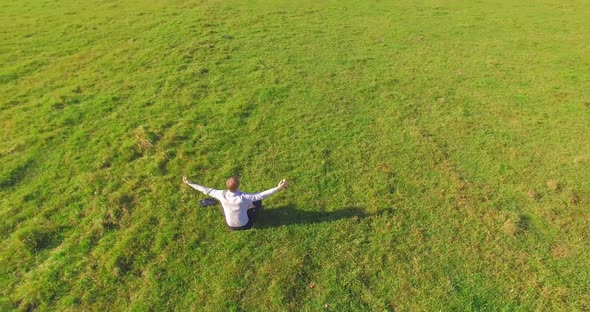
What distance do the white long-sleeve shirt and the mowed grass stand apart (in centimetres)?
47

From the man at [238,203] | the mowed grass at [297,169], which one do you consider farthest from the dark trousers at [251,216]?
the mowed grass at [297,169]

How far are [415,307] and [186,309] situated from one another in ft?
14.5

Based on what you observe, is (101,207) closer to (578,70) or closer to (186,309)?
(186,309)

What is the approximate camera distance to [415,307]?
7555 mm

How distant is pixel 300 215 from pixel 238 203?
1804mm

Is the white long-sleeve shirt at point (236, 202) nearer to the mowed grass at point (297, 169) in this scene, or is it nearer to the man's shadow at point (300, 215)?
the mowed grass at point (297, 169)

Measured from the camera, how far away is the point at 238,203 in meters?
8.25

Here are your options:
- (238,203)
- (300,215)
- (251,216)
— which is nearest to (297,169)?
(300,215)

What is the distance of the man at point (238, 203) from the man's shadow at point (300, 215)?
393 mm

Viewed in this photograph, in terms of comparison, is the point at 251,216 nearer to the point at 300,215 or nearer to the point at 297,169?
the point at 300,215

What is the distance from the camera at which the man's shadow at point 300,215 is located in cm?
919

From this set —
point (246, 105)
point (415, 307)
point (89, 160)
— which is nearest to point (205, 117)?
point (246, 105)

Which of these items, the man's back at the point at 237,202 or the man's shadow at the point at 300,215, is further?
the man's shadow at the point at 300,215

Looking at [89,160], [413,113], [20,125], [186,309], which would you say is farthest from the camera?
[413,113]
